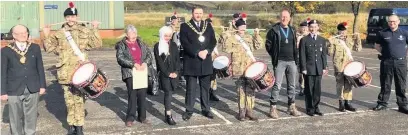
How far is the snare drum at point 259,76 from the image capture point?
693cm

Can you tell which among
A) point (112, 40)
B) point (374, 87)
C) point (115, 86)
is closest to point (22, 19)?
point (112, 40)

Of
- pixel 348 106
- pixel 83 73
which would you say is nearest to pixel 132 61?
pixel 83 73

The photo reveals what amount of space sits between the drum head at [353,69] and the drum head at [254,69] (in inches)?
68.7

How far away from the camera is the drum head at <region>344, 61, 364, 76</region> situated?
7781mm

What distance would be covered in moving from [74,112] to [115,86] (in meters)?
4.49

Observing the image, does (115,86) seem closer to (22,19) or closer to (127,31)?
(127,31)

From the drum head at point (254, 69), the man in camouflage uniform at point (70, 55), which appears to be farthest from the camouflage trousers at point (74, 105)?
the drum head at point (254, 69)

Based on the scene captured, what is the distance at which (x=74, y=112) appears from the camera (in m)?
6.25

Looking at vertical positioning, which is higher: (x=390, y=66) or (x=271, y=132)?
(x=390, y=66)

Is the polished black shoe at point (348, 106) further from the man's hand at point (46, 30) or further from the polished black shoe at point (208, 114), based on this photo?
the man's hand at point (46, 30)

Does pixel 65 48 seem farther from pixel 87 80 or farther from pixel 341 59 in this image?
pixel 341 59

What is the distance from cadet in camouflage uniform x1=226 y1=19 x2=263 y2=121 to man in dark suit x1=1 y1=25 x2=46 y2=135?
2.96 meters

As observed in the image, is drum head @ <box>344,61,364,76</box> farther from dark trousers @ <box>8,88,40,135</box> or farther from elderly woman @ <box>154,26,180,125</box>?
dark trousers @ <box>8,88,40,135</box>

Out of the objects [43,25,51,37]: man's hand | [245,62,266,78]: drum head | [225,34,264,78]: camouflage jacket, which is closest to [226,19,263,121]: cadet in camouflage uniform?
[225,34,264,78]: camouflage jacket
